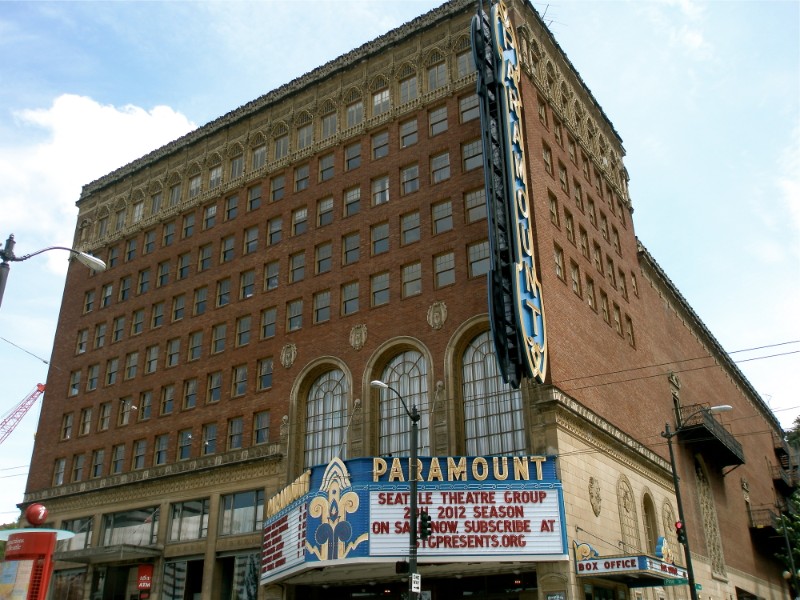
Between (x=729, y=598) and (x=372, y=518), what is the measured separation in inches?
1382

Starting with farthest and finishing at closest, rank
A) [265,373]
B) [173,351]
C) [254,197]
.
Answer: [254,197]
[173,351]
[265,373]

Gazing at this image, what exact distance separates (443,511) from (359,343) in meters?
13.2

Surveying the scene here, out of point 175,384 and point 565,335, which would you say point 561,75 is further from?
point 175,384

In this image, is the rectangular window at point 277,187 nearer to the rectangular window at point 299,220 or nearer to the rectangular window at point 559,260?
the rectangular window at point 299,220

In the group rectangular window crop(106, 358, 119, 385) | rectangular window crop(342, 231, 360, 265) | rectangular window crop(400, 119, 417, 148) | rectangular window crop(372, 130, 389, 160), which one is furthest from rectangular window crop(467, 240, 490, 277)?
rectangular window crop(106, 358, 119, 385)

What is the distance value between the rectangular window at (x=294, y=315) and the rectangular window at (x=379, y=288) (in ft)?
18.2

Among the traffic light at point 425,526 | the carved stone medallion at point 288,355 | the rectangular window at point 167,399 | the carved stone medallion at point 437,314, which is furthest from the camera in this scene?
the rectangular window at point 167,399

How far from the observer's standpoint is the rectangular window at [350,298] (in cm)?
4562

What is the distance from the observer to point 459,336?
4000 centimetres

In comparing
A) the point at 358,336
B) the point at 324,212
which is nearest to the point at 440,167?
the point at 324,212

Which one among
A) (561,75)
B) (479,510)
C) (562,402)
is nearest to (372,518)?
(479,510)

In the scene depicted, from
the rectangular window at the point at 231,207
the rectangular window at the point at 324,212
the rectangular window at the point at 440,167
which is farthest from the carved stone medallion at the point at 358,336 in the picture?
the rectangular window at the point at 231,207

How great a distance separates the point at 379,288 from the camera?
44906 millimetres

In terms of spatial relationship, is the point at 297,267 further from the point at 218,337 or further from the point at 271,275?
the point at 218,337
